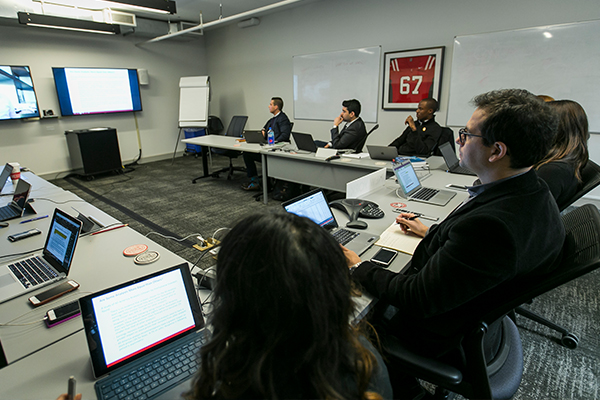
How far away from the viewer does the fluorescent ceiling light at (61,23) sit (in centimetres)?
396

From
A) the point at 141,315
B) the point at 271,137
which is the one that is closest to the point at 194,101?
the point at 271,137

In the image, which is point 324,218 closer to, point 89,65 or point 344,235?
point 344,235

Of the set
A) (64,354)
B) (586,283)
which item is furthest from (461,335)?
(586,283)

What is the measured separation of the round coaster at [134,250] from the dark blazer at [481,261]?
3.88 feet

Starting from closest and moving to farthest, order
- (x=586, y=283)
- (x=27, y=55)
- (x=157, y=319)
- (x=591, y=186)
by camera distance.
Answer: (x=157, y=319) < (x=591, y=186) < (x=586, y=283) < (x=27, y=55)

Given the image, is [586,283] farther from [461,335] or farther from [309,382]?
[309,382]

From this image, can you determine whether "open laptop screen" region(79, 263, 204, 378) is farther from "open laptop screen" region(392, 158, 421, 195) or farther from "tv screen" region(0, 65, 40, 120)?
"tv screen" region(0, 65, 40, 120)

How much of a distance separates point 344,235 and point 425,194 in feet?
3.09

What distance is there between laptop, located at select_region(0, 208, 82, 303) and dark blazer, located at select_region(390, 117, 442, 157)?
345cm

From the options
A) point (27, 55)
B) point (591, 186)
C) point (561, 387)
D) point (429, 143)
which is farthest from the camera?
point (27, 55)

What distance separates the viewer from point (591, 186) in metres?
1.63

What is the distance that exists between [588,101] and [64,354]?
4818 millimetres

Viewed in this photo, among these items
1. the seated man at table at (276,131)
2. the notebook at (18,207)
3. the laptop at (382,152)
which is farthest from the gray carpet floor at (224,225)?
the laptop at (382,152)

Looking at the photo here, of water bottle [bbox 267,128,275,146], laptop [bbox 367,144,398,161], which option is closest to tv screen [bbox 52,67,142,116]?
water bottle [bbox 267,128,275,146]
